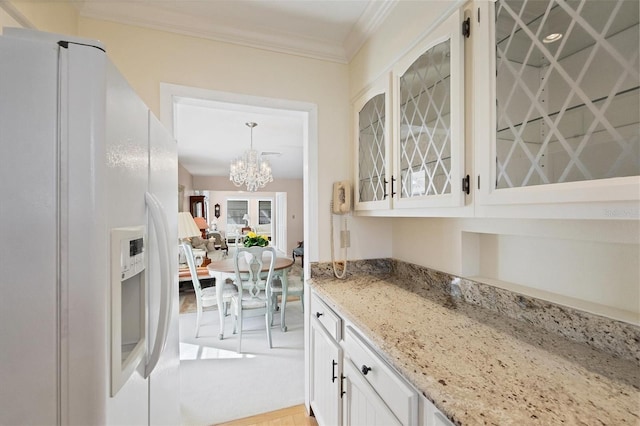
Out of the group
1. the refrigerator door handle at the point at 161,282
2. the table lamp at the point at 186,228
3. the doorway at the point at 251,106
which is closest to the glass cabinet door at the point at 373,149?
the doorway at the point at 251,106

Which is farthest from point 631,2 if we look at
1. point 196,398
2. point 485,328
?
point 196,398

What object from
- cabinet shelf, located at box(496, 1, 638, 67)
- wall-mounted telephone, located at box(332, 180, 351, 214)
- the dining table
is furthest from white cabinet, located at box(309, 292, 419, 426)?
the dining table

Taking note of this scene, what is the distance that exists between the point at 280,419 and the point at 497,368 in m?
1.61

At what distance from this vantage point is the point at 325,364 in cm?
157

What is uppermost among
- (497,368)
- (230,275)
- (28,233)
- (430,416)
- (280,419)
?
(28,233)

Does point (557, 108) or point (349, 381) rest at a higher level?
point (557, 108)

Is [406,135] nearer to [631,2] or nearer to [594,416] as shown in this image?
[631,2]

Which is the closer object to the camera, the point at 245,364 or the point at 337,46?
the point at 337,46

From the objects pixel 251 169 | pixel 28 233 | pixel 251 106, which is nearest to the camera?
pixel 28 233

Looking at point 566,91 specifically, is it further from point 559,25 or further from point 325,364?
point 325,364

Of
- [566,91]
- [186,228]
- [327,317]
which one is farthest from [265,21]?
[186,228]

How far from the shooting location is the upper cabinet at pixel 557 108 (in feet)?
2.18

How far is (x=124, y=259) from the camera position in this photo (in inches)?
25.4

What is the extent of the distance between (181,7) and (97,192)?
1536 millimetres
